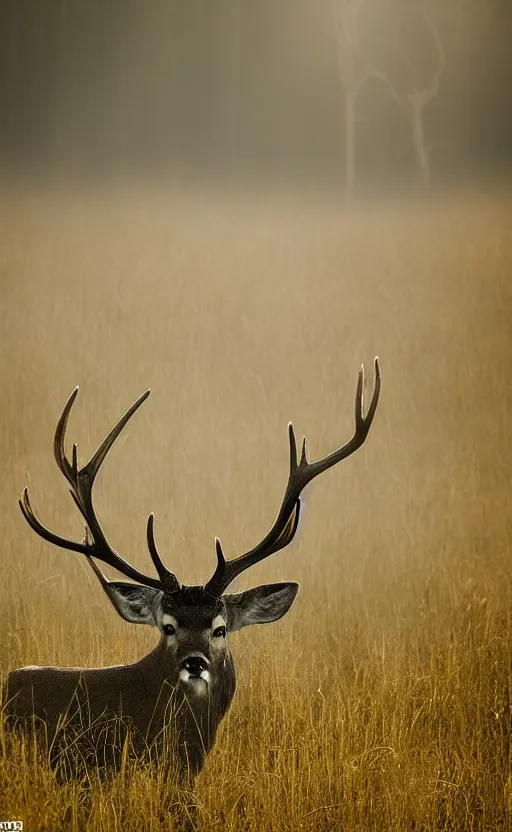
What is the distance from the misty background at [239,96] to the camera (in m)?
3.49

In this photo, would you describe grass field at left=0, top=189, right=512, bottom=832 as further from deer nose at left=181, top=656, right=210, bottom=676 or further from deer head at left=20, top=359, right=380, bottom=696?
deer nose at left=181, top=656, right=210, bottom=676

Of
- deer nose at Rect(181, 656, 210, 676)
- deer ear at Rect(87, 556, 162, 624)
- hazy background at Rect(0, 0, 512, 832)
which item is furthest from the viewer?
hazy background at Rect(0, 0, 512, 832)

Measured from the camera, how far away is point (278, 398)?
361 centimetres

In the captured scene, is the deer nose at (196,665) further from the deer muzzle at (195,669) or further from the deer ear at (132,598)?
the deer ear at (132,598)

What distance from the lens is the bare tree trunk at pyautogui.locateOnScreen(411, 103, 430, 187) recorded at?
350 centimetres

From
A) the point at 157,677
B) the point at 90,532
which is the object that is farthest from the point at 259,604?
the point at 90,532

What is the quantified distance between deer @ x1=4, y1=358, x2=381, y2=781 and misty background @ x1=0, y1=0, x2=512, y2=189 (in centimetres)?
90

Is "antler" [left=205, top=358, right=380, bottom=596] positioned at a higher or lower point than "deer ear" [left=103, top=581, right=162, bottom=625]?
higher

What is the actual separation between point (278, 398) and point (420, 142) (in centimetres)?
90

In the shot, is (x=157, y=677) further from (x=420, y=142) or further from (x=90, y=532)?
(x=420, y=142)

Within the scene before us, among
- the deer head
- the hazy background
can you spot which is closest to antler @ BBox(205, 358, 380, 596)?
the deer head

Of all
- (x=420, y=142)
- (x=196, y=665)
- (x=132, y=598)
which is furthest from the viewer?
(x=420, y=142)

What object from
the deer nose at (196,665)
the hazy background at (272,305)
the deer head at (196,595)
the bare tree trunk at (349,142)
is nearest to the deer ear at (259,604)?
the deer head at (196,595)

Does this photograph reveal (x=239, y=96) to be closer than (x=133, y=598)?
No
